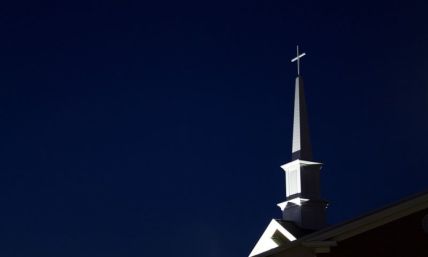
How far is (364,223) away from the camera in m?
19.8

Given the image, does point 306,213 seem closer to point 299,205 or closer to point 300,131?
point 299,205

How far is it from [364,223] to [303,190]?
11.8 m

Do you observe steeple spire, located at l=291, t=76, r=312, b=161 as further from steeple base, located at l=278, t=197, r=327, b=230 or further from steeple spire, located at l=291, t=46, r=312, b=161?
steeple base, located at l=278, t=197, r=327, b=230

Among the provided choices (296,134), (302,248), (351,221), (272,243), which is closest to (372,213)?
(351,221)

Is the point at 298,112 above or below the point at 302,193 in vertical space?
above

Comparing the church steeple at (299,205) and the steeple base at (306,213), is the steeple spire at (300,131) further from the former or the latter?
the steeple base at (306,213)

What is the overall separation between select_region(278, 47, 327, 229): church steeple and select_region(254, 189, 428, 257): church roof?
1076 centimetres

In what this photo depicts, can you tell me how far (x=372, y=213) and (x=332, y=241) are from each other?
125cm

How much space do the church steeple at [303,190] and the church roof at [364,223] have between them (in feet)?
35.3

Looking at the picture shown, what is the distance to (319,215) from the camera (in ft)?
103

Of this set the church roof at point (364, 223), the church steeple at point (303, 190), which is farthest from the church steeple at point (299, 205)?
the church roof at point (364, 223)

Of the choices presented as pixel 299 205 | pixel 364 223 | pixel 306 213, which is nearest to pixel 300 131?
pixel 299 205

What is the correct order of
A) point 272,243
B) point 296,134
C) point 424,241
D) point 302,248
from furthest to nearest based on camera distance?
point 296,134 < point 272,243 < point 302,248 < point 424,241

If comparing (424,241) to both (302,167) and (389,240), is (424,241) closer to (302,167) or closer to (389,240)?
(389,240)
